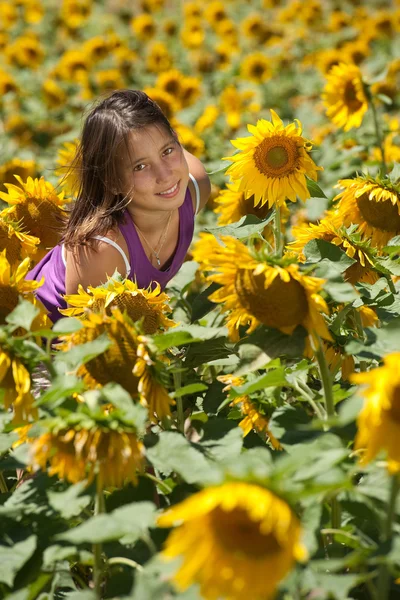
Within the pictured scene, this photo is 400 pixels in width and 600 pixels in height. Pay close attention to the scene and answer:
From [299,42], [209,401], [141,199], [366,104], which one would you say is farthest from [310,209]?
[299,42]

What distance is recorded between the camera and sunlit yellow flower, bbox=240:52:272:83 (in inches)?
193

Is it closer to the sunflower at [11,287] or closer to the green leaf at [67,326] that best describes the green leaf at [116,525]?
the green leaf at [67,326]

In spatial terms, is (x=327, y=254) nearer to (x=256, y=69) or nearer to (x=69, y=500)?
(x=69, y=500)

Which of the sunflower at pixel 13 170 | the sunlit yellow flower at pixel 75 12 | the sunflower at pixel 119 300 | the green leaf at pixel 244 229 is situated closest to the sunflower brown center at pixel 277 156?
the green leaf at pixel 244 229

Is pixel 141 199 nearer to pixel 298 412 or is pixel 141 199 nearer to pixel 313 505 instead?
pixel 298 412

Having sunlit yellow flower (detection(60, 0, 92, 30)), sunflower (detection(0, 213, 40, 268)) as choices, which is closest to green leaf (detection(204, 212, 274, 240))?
sunflower (detection(0, 213, 40, 268))

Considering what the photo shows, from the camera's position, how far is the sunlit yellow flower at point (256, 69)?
489 centimetres

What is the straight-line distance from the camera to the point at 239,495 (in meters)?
0.81

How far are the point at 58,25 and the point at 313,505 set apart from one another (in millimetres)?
6823

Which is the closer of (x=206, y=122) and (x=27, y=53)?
(x=206, y=122)

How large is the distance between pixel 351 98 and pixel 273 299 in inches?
62.3

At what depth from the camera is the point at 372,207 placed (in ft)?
5.65

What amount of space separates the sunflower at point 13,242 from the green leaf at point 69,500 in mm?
743

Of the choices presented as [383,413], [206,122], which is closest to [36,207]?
[383,413]
